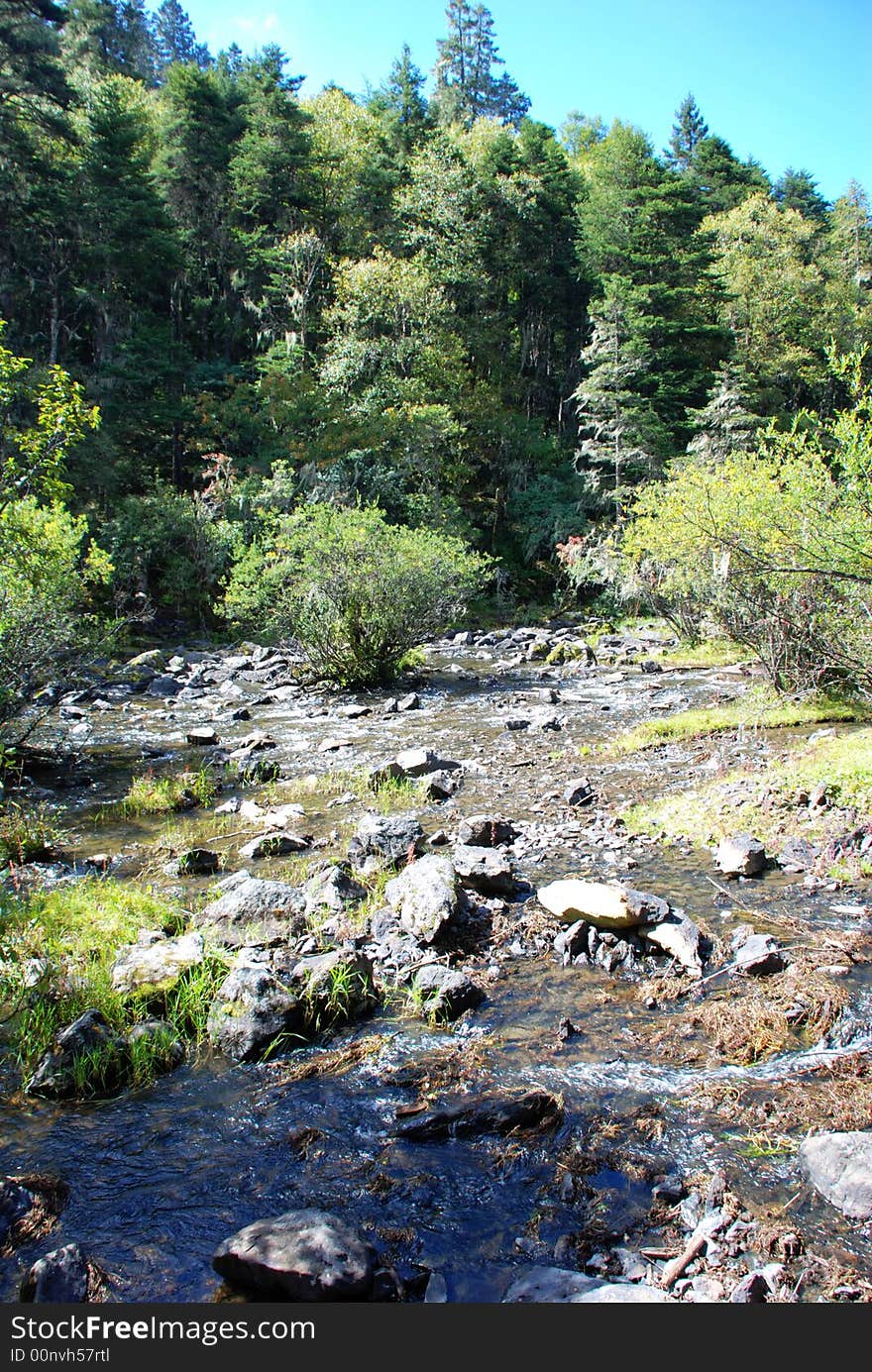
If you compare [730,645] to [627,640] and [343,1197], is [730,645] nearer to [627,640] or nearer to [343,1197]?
[627,640]

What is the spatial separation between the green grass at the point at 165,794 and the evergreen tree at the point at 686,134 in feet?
253

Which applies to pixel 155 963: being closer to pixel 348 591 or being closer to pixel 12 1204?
pixel 12 1204

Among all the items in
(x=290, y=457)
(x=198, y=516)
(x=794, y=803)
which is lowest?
(x=794, y=803)

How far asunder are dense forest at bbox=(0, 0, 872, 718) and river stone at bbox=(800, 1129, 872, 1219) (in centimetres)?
2253

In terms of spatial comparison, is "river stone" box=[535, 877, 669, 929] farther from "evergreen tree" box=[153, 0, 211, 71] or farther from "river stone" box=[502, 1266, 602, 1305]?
"evergreen tree" box=[153, 0, 211, 71]

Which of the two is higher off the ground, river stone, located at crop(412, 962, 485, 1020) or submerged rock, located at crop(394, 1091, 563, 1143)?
river stone, located at crop(412, 962, 485, 1020)

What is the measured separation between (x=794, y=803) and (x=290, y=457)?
1248 inches

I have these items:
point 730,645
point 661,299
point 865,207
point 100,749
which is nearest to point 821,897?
point 100,749

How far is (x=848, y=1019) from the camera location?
18.6 ft

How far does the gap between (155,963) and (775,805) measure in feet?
24.2

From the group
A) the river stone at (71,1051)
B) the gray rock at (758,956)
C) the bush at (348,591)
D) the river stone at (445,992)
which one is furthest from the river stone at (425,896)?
the bush at (348,591)

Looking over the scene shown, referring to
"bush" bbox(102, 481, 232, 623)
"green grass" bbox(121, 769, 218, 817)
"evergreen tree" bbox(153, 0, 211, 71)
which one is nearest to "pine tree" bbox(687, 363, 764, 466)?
"bush" bbox(102, 481, 232, 623)

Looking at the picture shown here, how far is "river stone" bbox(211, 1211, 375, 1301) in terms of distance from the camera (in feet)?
11.4

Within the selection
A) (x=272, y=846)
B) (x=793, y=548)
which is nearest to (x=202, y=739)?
(x=272, y=846)
